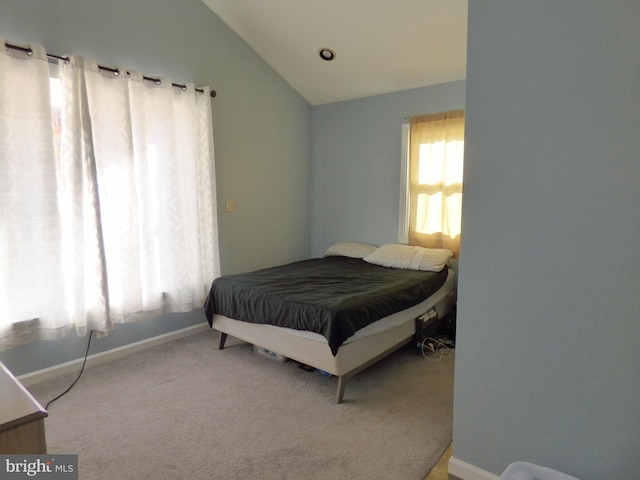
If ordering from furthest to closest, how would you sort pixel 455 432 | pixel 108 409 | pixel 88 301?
pixel 88 301 < pixel 108 409 < pixel 455 432

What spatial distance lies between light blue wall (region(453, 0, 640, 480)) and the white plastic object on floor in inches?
3.1

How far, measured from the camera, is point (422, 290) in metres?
2.86

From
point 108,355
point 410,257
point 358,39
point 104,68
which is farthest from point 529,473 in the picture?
point 104,68

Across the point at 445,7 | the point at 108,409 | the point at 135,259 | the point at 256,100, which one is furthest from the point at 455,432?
the point at 256,100

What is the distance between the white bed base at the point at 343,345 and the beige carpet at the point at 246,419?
19cm

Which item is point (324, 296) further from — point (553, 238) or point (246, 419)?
point (553, 238)

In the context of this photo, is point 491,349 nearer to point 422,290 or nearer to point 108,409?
point 422,290

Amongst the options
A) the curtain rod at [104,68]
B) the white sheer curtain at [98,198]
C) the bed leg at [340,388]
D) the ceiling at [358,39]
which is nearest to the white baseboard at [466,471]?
the bed leg at [340,388]

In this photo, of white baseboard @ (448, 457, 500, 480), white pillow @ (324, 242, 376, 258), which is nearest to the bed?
white pillow @ (324, 242, 376, 258)

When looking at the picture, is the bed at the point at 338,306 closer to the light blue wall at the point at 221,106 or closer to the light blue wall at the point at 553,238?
the light blue wall at the point at 221,106

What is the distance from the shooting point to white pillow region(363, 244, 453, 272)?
3.26 metres

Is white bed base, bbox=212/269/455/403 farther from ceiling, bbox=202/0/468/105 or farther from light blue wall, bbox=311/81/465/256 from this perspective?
ceiling, bbox=202/0/468/105

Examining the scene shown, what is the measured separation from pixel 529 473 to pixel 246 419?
1401mm

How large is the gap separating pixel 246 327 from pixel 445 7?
2734 millimetres
